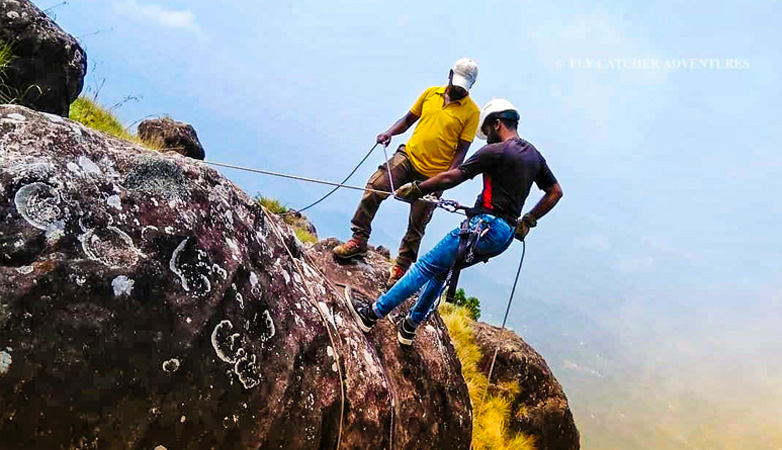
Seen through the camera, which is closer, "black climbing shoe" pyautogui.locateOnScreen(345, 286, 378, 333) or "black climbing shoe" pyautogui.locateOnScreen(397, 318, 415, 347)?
"black climbing shoe" pyautogui.locateOnScreen(345, 286, 378, 333)

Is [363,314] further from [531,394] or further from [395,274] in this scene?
[531,394]

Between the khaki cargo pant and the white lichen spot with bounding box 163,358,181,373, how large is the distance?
4.07 m

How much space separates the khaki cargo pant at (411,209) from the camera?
7410mm

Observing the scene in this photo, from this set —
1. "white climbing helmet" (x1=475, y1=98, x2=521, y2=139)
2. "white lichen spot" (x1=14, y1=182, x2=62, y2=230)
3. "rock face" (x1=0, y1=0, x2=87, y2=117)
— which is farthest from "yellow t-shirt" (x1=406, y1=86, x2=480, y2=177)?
"rock face" (x1=0, y1=0, x2=87, y2=117)

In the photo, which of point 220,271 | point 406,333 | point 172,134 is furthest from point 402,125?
point 172,134

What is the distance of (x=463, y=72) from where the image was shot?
7.00 meters

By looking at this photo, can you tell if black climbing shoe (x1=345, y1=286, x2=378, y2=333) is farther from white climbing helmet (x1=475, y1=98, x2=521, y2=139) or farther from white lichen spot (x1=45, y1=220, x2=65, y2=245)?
white lichen spot (x1=45, y1=220, x2=65, y2=245)

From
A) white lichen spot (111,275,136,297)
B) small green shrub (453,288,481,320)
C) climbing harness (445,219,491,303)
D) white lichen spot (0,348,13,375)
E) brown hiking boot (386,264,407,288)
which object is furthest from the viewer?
small green shrub (453,288,481,320)

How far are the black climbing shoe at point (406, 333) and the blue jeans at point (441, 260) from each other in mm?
442

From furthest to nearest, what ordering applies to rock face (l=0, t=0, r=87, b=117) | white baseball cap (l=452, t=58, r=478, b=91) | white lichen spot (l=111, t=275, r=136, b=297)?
rock face (l=0, t=0, r=87, b=117), white baseball cap (l=452, t=58, r=478, b=91), white lichen spot (l=111, t=275, r=136, b=297)

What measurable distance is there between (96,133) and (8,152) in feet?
2.63

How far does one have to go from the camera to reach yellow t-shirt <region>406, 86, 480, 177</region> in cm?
722

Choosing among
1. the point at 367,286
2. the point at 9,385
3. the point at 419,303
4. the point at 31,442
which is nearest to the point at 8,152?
the point at 9,385

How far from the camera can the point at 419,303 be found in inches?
234
